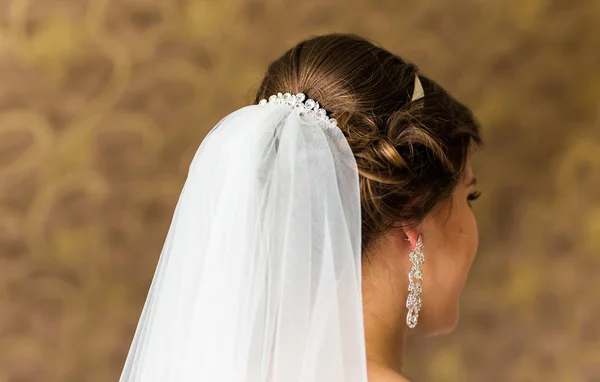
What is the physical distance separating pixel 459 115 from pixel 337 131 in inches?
10.8

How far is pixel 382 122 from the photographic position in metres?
1.00

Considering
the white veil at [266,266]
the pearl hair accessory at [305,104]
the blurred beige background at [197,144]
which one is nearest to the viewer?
the white veil at [266,266]

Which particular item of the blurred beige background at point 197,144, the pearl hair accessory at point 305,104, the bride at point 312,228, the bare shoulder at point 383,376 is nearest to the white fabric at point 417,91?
the bride at point 312,228

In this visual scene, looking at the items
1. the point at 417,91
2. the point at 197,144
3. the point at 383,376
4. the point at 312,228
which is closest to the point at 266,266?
the point at 312,228

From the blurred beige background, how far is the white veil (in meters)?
0.48

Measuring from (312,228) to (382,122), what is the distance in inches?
8.3

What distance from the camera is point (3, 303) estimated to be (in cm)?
132

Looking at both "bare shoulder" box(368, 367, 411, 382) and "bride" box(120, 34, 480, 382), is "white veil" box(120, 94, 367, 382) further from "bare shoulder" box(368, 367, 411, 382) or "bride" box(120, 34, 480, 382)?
"bare shoulder" box(368, 367, 411, 382)

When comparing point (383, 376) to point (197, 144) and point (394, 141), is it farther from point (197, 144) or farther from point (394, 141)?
point (197, 144)

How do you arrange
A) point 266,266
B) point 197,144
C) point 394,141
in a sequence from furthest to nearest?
point 197,144
point 394,141
point 266,266

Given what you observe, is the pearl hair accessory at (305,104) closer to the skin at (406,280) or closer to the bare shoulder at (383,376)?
the skin at (406,280)

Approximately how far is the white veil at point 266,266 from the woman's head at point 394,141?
0.21 ft

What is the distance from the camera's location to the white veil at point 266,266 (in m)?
0.87

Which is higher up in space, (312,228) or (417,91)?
(417,91)
